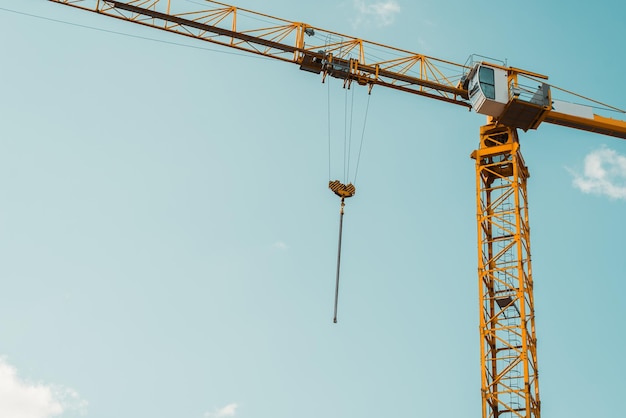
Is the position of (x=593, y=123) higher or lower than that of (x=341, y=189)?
higher

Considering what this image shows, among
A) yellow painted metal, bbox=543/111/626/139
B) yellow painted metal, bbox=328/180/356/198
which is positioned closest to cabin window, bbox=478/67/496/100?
yellow painted metal, bbox=543/111/626/139

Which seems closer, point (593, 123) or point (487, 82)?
point (487, 82)

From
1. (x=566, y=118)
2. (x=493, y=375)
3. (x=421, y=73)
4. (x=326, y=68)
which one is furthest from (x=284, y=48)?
(x=493, y=375)

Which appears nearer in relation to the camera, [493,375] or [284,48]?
[493,375]

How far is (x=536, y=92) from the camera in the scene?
144ft

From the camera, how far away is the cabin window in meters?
43.3

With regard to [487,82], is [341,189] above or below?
below

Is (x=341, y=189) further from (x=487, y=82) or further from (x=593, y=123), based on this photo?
(x=593, y=123)

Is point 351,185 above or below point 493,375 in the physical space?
above

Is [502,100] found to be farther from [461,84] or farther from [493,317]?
[493,317]

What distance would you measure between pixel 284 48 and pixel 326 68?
87.0 inches

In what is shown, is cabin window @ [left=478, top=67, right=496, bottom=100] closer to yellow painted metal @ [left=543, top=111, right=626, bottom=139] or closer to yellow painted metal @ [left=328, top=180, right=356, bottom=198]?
yellow painted metal @ [left=543, top=111, right=626, bottom=139]


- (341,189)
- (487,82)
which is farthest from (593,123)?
(341,189)

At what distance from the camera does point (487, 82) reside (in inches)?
1719
